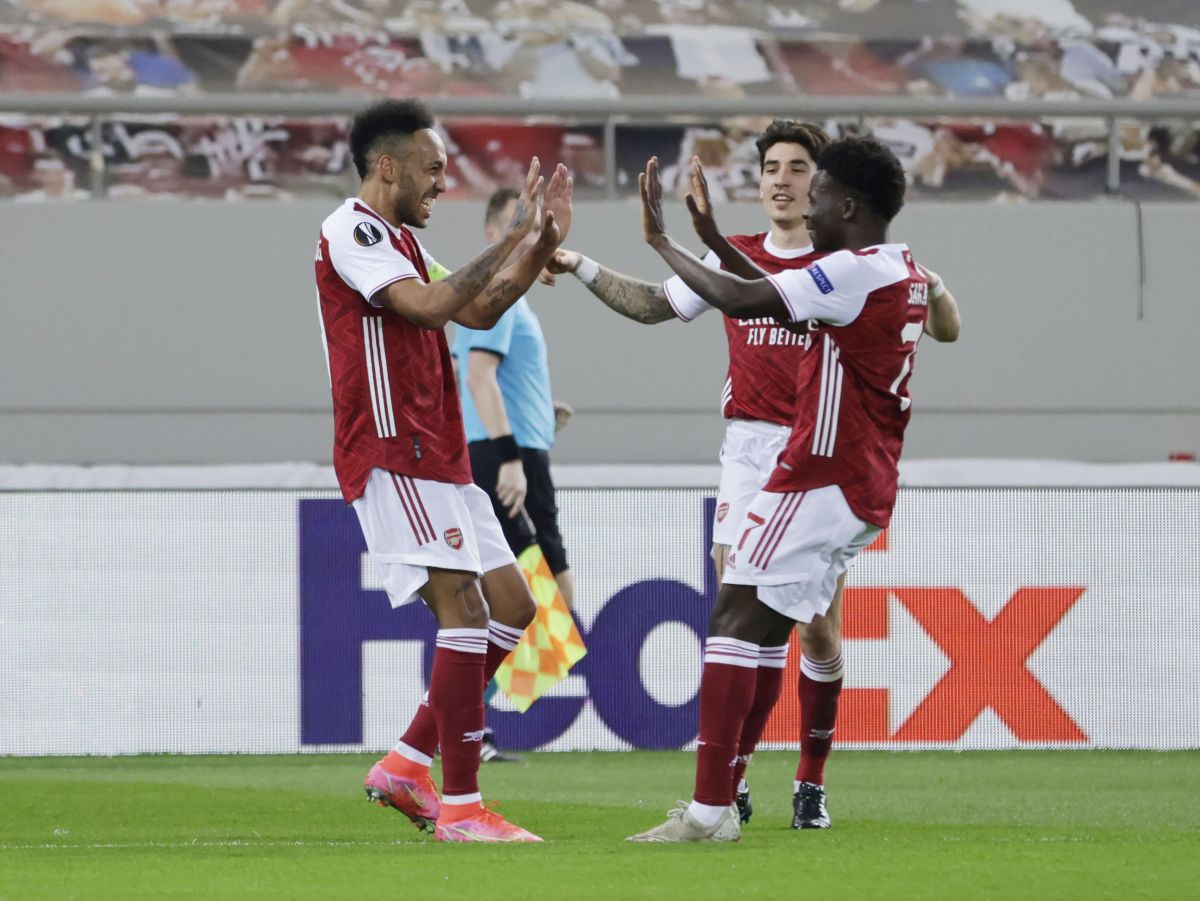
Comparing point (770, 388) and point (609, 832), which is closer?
point (609, 832)

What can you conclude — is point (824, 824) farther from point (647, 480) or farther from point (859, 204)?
point (647, 480)

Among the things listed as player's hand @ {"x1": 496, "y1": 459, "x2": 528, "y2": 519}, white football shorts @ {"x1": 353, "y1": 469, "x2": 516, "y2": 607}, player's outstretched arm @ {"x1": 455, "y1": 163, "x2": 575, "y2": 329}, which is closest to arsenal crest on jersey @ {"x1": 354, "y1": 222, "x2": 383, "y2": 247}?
player's outstretched arm @ {"x1": 455, "y1": 163, "x2": 575, "y2": 329}

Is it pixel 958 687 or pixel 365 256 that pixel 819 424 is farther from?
pixel 958 687

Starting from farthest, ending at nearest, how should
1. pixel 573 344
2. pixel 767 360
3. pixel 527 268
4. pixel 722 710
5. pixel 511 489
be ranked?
pixel 573 344 → pixel 511 489 → pixel 767 360 → pixel 527 268 → pixel 722 710

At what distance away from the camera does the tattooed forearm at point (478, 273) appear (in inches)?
182

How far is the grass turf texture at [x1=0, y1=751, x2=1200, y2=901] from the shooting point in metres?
3.79

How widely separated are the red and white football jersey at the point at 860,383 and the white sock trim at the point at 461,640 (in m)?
0.82

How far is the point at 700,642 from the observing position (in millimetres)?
8227

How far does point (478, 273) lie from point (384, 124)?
603mm

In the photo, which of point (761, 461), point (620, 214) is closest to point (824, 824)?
point (761, 461)

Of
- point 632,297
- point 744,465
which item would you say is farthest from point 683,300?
point 744,465

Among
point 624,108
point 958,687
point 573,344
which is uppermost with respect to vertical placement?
point 624,108

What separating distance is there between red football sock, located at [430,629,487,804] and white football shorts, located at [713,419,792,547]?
100 cm

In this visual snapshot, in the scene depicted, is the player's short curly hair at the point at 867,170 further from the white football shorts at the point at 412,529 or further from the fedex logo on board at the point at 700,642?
the fedex logo on board at the point at 700,642
